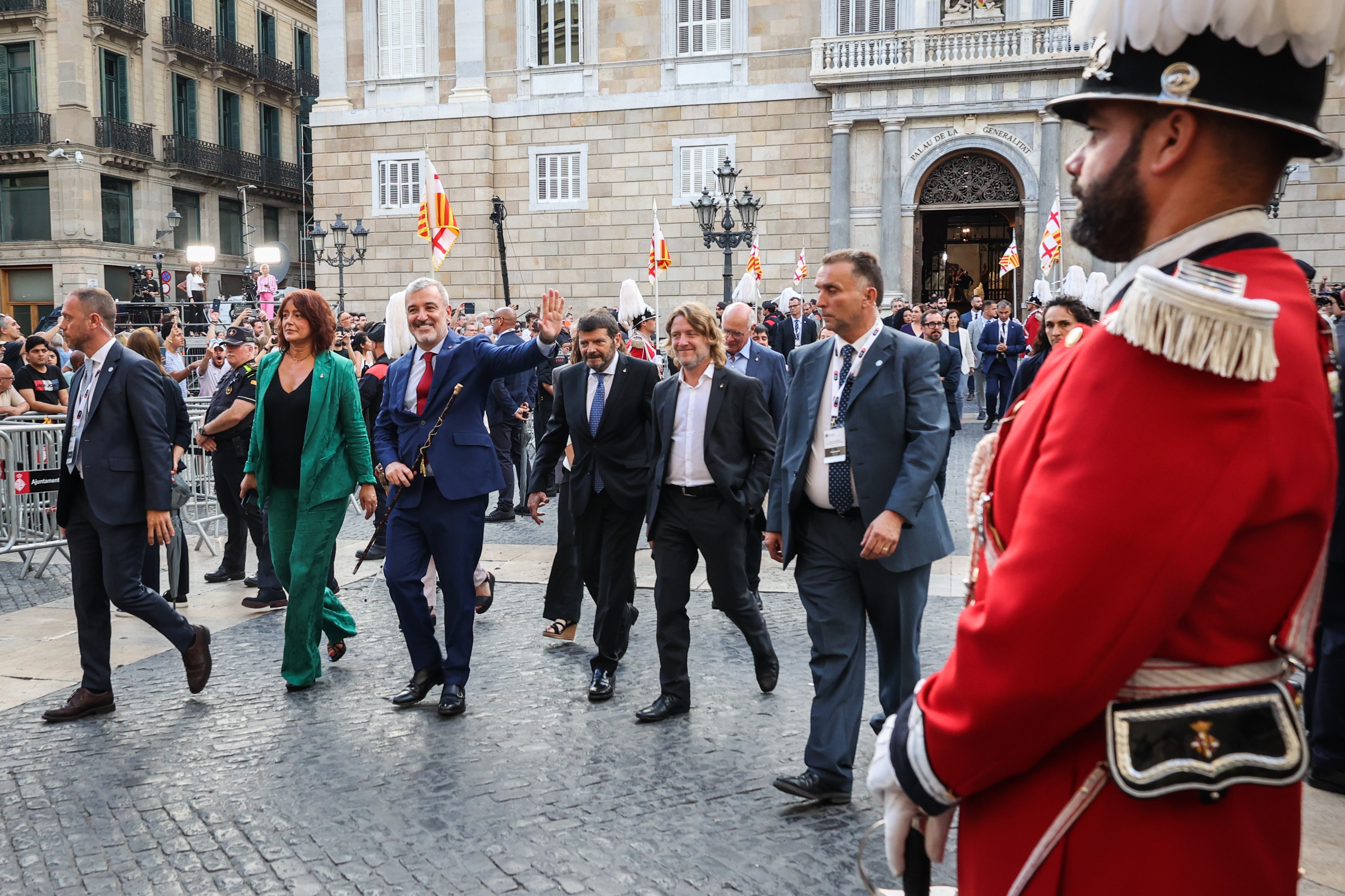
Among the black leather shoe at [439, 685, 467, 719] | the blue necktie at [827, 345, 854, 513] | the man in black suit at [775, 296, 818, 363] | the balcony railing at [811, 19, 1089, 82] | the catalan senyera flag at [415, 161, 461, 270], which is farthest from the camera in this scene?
the balcony railing at [811, 19, 1089, 82]

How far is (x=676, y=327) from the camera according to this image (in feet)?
19.0

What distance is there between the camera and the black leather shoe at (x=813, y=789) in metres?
4.16

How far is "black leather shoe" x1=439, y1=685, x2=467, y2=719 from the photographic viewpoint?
5.32 metres

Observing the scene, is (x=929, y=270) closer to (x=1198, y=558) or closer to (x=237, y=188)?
(x=237, y=188)

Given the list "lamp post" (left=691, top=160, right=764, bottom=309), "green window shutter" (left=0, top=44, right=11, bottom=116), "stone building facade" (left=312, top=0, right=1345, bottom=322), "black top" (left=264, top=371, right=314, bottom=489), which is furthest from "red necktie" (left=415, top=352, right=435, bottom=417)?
"green window shutter" (left=0, top=44, right=11, bottom=116)

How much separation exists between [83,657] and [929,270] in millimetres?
26751

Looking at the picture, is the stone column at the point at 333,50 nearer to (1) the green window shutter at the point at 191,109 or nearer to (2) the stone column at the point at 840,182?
(2) the stone column at the point at 840,182

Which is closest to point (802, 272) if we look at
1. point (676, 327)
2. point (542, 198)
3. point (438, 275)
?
point (542, 198)

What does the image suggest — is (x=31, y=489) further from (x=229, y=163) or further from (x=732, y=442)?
(x=229, y=163)

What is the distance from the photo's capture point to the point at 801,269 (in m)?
23.3

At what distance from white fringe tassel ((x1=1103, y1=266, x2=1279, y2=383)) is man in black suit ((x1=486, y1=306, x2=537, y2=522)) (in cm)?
913

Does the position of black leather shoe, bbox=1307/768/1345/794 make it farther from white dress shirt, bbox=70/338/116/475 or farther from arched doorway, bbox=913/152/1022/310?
arched doorway, bbox=913/152/1022/310

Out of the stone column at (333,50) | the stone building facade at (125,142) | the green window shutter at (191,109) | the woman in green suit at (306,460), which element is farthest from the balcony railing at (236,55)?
the woman in green suit at (306,460)

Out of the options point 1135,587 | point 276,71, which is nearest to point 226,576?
point 1135,587
